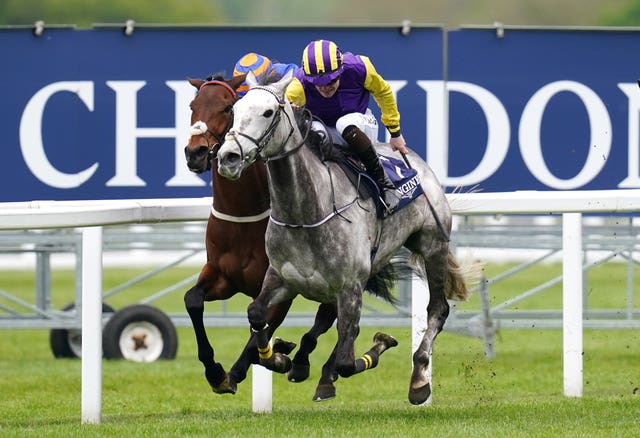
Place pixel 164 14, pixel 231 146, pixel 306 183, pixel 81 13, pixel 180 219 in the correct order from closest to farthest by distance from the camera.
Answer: pixel 231 146, pixel 306 183, pixel 180 219, pixel 81 13, pixel 164 14

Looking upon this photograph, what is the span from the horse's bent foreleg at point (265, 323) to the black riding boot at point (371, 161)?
2.34ft

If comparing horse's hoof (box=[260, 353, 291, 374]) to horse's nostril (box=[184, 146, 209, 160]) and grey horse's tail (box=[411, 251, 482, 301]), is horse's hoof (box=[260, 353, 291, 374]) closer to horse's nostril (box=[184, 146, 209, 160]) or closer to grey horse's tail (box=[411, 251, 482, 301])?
horse's nostril (box=[184, 146, 209, 160])

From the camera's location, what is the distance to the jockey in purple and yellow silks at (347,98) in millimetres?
6773

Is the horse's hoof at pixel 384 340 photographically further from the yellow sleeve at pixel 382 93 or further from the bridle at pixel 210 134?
the bridle at pixel 210 134

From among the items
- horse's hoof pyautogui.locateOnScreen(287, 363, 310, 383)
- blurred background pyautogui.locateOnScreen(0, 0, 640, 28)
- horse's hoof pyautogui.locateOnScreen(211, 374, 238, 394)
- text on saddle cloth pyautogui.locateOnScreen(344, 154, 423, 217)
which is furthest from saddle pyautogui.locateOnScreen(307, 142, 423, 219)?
blurred background pyautogui.locateOnScreen(0, 0, 640, 28)

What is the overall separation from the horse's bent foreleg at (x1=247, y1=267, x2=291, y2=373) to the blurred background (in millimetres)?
40897

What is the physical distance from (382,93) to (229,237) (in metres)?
1.04

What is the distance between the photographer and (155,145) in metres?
10.3

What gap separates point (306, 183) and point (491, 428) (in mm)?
1418

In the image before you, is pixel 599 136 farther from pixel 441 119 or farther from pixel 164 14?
pixel 164 14

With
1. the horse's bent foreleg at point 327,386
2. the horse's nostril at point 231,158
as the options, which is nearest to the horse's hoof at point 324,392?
the horse's bent foreleg at point 327,386

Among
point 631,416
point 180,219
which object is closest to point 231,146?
point 180,219

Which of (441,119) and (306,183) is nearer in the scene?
(306,183)

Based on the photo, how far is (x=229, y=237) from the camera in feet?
23.1
